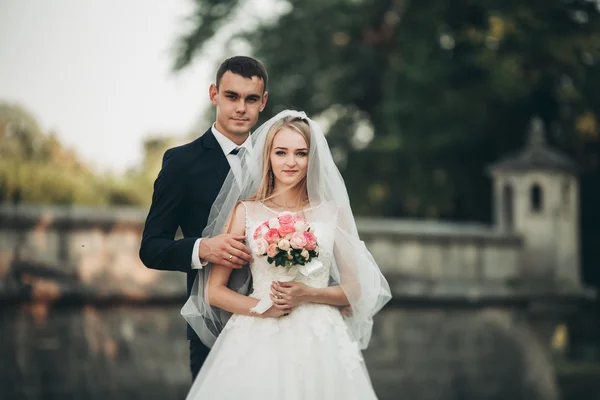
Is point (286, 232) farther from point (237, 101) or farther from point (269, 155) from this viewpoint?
point (237, 101)

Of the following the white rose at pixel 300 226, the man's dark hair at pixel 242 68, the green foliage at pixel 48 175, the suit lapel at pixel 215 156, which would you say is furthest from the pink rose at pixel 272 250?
the green foliage at pixel 48 175

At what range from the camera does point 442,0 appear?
665 inches

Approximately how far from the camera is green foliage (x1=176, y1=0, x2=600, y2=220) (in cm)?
1596

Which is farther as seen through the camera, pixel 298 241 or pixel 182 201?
pixel 182 201

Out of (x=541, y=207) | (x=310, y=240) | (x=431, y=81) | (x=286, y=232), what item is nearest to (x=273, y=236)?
(x=286, y=232)

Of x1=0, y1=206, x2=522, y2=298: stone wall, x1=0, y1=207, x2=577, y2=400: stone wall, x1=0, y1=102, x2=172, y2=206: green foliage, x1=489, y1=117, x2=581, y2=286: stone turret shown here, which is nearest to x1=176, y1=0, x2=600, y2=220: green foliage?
x1=489, y1=117, x2=581, y2=286: stone turret

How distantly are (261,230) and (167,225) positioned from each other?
43 centimetres

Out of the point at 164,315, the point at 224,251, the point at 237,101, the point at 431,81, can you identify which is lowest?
the point at 164,315

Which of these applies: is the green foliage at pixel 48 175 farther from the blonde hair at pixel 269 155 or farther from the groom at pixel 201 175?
the blonde hair at pixel 269 155

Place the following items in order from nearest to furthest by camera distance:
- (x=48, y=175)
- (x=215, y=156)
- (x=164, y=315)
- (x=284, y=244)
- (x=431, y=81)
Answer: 1. (x=284, y=244)
2. (x=215, y=156)
3. (x=164, y=315)
4. (x=48, y=175)
5. (x=431, y=81)

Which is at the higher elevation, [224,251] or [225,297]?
[224,251]

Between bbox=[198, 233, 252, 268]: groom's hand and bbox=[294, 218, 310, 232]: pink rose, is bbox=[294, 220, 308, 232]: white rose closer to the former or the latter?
bbox=[294, 218, 310, 232]: pink rose

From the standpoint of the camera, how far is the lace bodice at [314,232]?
425cm

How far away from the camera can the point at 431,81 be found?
16.5m
